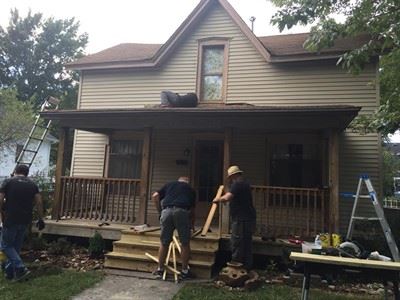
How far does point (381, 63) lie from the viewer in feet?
30.2

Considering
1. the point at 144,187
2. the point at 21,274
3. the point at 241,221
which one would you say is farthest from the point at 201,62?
the point at 21,274

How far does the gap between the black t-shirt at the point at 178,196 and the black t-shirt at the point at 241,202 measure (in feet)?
2.54

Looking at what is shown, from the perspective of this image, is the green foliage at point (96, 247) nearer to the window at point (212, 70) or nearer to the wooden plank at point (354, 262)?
the wooden plank at point (354, 262)

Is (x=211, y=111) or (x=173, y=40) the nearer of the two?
(x=211, y=111)

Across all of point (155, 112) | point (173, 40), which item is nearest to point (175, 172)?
point (155, 112)

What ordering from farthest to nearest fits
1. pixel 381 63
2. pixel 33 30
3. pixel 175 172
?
pixel 33 30, pixel 175 172, pixel 381 63

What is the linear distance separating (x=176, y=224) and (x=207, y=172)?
4594mm

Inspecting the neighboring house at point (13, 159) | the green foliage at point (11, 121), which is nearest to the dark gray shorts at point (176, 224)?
the neighboring house at point (13, 159)

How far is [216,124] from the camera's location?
8195 millimetres

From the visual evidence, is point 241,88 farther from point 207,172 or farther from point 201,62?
point 207,172

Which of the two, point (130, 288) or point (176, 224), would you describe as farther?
point (176, 224)

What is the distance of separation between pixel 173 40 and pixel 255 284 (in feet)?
26.1

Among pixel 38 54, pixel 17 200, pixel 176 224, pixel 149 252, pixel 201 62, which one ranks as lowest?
pixel 149 252

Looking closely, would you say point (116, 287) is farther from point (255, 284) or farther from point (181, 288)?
point (255, 284)
